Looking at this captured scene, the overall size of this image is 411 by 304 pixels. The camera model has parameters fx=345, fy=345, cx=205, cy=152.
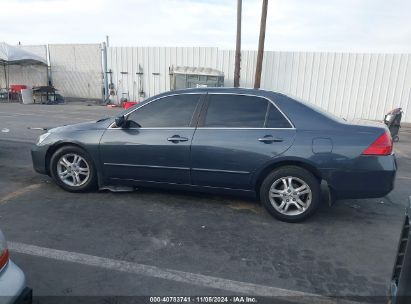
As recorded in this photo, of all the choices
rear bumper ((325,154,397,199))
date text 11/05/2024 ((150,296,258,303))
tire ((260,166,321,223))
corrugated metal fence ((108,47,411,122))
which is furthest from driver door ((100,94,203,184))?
corrugated metal fence ((108,47,411,122))

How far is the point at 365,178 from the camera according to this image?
389cm

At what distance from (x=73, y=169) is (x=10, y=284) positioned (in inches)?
115

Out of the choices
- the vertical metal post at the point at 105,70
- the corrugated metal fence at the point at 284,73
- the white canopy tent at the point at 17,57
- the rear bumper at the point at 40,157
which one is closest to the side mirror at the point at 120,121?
the rear bumper at the point at 40,157

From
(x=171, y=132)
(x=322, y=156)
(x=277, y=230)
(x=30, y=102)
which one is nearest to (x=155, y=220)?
(x=171, y=132)

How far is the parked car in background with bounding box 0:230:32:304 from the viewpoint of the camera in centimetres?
198

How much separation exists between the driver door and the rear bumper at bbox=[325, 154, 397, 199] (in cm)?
180

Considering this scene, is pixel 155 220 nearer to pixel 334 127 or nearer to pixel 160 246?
pixel 160 246

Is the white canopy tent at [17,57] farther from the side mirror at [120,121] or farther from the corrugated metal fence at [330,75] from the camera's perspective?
the side mirror at [120,121]

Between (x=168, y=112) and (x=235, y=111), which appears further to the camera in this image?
(x=168, y=112)

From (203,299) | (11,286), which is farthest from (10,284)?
(203,299)

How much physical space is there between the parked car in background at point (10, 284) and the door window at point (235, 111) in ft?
8.89

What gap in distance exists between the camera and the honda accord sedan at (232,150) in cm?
393

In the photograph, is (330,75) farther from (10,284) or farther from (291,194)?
(10,284)

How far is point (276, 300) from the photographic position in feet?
8.96
